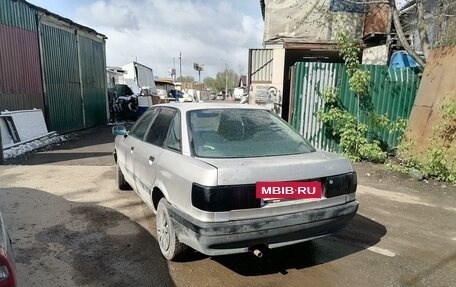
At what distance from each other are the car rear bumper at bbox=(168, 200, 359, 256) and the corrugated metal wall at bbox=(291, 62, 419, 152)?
18.4 ft

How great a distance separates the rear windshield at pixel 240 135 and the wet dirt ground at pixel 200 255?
114 centimetres

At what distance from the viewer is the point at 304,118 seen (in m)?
8.48

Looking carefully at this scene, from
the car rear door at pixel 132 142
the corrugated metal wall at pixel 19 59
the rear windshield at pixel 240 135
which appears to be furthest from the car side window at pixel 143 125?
the corrugated metal wall at pixel 19 59

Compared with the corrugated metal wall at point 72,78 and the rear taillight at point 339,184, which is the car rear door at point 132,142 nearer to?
the rear taillight at point 339,184

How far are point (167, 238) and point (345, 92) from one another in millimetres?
6424

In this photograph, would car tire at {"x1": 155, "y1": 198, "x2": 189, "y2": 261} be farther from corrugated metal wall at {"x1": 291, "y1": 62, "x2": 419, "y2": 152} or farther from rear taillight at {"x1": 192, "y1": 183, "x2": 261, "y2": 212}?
corrugated metal wall at {"x1": 291, "y1": 62, "x2": 419, "y2": 152}

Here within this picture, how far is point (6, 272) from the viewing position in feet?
5.39

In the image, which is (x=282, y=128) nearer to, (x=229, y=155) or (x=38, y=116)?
(x=229, y=155)

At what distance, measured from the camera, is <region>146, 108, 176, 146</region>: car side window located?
11.9 ft

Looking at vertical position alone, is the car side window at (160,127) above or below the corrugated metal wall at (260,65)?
below

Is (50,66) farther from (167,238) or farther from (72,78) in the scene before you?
(167,238)

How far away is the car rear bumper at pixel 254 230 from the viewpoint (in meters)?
2.60

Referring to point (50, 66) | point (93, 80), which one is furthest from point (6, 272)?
point (93, 80)

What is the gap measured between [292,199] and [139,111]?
15.6 meters
